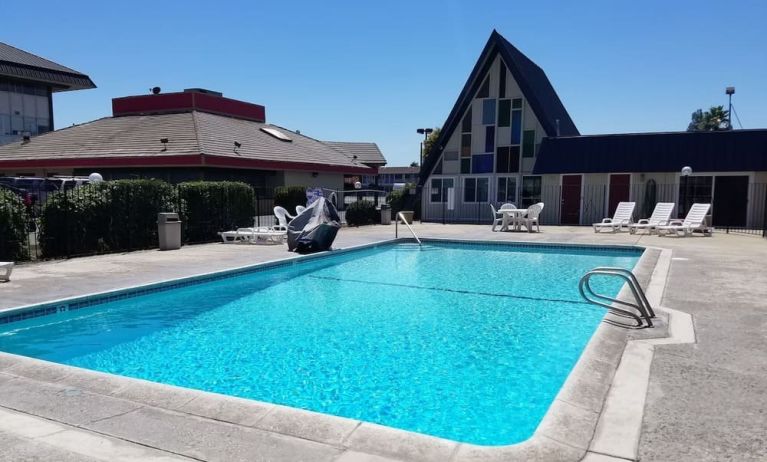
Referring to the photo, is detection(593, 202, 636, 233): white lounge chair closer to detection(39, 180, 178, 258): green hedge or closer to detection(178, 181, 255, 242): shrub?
detection(178, 181, 255, 242): shrub

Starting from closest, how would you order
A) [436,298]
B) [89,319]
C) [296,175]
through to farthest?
[89,319]
[436,298]
[296,175]

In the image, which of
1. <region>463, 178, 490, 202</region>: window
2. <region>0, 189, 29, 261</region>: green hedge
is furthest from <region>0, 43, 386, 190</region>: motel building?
<region>0, 189, 29, 261</region>: green hedge

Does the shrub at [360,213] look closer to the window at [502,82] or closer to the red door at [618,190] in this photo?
the window at [502,82]

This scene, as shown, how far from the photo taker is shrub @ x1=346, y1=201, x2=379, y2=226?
871 inches

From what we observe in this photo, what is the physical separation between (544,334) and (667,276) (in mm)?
3702

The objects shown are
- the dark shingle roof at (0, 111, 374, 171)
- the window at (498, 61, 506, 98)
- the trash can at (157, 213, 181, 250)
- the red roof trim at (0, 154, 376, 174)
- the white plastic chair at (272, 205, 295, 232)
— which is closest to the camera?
the trash can at (157, 213, 181, 250)

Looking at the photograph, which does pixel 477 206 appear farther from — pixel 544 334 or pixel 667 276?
pixel 544 334

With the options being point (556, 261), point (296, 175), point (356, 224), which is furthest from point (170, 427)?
point (296, 175)

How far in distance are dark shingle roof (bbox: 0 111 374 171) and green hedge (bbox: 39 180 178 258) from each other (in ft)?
31.1

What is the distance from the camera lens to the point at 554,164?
2308cm

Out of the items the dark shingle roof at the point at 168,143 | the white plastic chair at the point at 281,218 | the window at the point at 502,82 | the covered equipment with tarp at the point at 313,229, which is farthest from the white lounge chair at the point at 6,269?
the window at the point at 502,82

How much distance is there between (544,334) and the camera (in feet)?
22.1

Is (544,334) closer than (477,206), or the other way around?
(544,334)

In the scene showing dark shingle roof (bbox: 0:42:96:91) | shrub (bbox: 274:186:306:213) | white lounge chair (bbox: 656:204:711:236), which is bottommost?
white lounge chair (bbox: 656:204:711:236)
